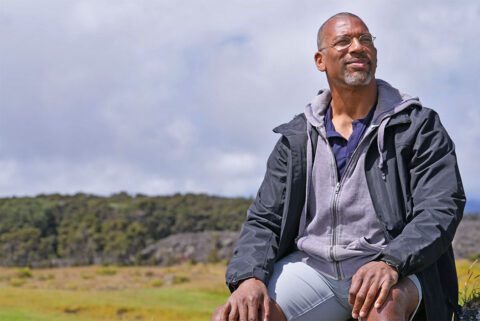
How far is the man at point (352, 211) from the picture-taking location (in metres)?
3.44

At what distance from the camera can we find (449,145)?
12.2ft

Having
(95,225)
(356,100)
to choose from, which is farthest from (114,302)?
(95,225)

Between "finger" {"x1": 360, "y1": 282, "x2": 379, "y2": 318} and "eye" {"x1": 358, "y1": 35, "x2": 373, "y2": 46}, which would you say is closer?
"finger" {"x1": 360, "y1": 282, "x2": 379, "y2": 318}

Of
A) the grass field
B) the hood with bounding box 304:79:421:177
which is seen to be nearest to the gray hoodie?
the hood with bounding box 304:79:421:177

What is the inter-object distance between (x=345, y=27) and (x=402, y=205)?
2.87ft

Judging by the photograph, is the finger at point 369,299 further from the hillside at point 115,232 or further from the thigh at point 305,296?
the hillside at point 115,232

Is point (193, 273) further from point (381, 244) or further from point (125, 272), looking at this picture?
point (381, 244)

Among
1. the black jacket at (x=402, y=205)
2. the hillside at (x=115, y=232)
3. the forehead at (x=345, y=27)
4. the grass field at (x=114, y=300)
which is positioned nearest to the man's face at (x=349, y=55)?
the forehead at (x=345, y=27)

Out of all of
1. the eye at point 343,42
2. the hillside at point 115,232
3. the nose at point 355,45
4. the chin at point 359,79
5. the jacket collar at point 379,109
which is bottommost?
the jacket collar at point 379,109

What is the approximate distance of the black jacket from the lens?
11.3 ft

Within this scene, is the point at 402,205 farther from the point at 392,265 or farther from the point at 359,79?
the point at 359,79

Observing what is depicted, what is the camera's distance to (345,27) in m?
3.95

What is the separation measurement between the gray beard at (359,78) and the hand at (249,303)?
3.31 feet

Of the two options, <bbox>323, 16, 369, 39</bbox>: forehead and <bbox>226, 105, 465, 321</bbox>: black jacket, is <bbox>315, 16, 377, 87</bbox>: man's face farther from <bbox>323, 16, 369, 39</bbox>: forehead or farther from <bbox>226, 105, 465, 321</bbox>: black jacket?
<bbox>226, 105, 465, 321</bbox>: black jacket
